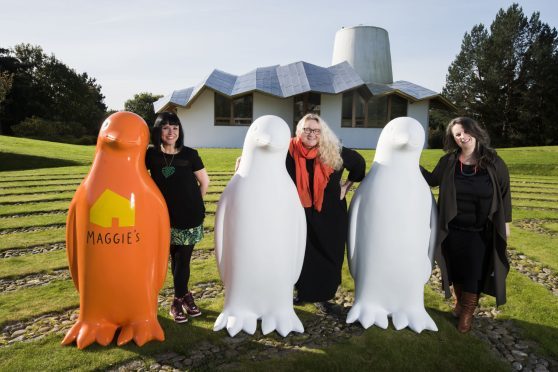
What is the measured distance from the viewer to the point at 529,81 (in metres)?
31.1

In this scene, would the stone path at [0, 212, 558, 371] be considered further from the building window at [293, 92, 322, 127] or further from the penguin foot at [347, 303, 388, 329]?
the building window at [293, 92, 322, 127]

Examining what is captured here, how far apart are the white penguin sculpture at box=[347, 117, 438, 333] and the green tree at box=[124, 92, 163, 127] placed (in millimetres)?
39365

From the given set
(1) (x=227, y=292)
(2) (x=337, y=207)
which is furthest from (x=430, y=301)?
(1) (x=227, y=292)

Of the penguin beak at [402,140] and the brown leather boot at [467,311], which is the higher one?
the penguin beak at [402,140]

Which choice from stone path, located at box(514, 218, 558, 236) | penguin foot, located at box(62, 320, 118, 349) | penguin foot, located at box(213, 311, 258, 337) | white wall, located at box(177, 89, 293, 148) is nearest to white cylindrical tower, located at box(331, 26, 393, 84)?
white wall, located at box(177, 89, 293, 148)

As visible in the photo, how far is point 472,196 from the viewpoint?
3174mm

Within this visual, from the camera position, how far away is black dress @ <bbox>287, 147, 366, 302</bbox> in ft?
11.1

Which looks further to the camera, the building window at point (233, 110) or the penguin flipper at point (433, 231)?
the building window at point (233, 110)

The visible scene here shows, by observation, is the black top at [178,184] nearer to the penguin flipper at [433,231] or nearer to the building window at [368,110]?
the penguin flipper at [433,231]

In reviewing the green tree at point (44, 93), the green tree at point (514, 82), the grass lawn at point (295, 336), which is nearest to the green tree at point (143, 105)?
the green tree at point (44, 93)

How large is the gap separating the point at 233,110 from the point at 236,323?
20707 mm

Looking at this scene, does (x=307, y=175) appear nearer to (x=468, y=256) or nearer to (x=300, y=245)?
(x=300, y=245)

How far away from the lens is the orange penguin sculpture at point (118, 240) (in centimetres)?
282

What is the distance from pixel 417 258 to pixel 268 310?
1.26m
